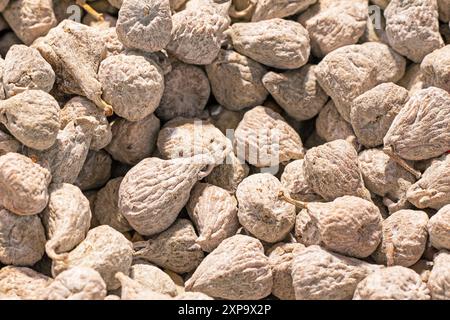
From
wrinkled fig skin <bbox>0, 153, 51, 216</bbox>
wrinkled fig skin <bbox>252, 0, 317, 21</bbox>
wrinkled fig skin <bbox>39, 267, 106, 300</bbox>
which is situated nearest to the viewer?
wrinkled fig skin <bbox>39, 267, 106, 300</bbox>

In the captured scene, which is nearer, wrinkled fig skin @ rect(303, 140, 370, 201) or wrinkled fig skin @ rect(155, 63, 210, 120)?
wrinkled fig skin @ rect(303, 140, 370, 201)

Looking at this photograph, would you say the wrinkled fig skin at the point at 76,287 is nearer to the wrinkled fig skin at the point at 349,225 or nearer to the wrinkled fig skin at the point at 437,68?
the wrinkled fig skin at the point at 349,225

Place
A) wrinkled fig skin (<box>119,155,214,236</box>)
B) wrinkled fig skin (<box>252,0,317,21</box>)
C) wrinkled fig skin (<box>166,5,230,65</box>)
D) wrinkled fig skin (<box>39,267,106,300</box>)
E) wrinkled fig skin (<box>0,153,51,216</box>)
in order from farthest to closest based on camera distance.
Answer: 1. wrinkled fig skin (<box>252,0,317,21</box>)
2. wrinkled fig skin (<box>166,5,230,65</box>)
3. wrinkled fig skin (<box>119,155,214,236</box>)
4. wrinkled fig skin (<box>0,153,51,216</box>)
5. wrinkled fig skin (<box>39,267,106,300</box>)

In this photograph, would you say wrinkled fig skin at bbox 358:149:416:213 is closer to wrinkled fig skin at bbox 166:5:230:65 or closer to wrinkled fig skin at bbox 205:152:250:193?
wrinkled fig skin at bbox 205:152:250:193

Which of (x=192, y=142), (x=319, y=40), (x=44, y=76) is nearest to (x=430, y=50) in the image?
(x=319, y=40)

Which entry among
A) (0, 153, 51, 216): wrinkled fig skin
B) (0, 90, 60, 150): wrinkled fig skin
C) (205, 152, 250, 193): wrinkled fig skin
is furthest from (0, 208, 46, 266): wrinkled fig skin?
(205, 152, 250, 193): wrinkled fig skin

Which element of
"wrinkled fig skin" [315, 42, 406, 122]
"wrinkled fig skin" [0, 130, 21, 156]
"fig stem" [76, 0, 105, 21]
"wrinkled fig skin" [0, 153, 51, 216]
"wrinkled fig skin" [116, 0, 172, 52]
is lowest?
"wrinkled fig skin" [0, 153, 51, 216]

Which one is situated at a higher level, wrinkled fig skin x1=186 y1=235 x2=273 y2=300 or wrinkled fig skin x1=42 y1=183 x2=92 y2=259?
wrinkled fig skin x1=42 y1=183 x2=92 y2=259
